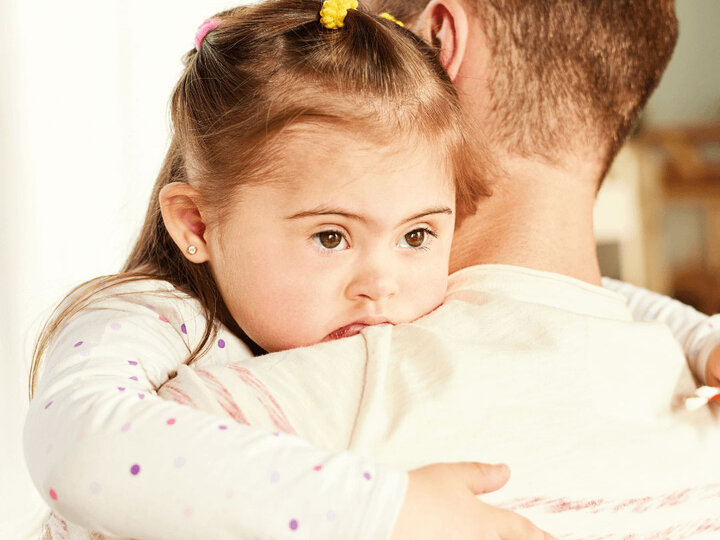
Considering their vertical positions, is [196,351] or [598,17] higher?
[598,17]

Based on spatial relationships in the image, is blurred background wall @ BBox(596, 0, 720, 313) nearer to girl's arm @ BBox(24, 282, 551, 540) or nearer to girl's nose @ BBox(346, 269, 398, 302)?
girl's nose @ BBox(346, 269, 398, 302)

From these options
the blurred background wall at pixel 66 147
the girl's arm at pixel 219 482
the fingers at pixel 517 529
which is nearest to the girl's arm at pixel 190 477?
the girl's arm at pixel 219 482

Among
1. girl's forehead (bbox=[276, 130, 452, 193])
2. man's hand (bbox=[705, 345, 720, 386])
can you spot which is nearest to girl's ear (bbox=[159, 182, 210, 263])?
girl's forehead (bbox=[276, 130, 452, 193])

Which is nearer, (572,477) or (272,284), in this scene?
(572,477)

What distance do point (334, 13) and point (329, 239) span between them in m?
0.25

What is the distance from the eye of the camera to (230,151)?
93 centimetres

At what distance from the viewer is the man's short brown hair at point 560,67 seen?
113cm

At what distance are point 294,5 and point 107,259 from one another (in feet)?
5.74

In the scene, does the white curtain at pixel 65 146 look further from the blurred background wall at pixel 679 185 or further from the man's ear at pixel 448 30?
the blurred background wall at pixel 679 185

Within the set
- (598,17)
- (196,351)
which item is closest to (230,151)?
(196,351)

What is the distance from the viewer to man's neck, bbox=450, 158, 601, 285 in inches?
40.7

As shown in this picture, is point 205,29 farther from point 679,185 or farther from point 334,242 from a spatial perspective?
point 679,185

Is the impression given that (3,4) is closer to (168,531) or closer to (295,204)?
(295,204)

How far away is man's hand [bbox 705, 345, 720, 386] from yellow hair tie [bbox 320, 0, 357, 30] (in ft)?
1.90
